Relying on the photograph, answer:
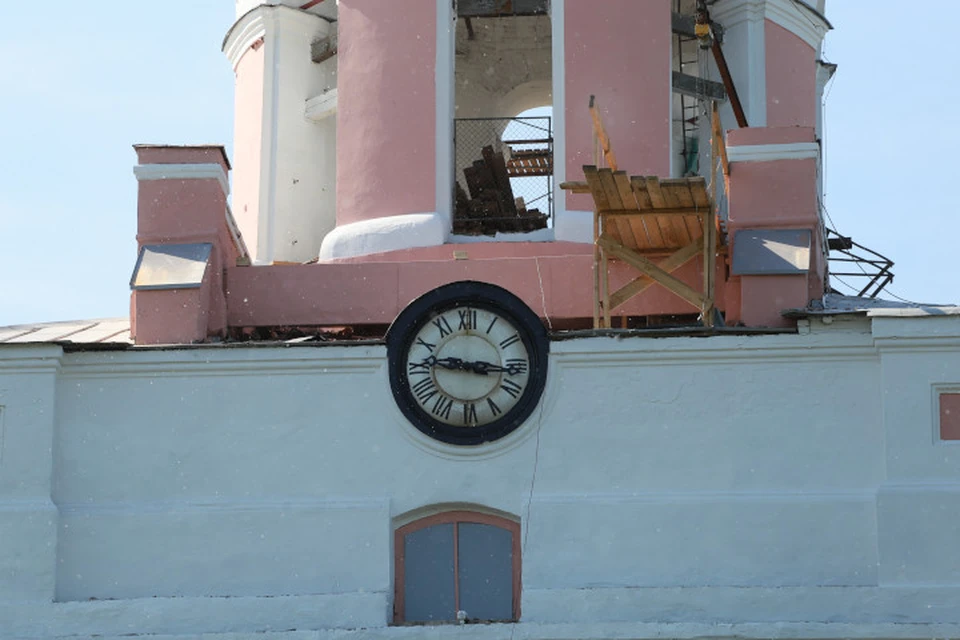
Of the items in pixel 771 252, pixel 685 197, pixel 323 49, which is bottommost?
pixel 771 252

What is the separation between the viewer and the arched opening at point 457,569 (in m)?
20.4

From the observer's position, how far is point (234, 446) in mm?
20812

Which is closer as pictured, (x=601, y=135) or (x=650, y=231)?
(x=650, y=231)

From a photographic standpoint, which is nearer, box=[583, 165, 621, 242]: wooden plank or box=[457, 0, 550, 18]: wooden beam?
box=[583, 165, 621, 242]: wooden plank

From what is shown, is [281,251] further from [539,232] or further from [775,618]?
[775,618]

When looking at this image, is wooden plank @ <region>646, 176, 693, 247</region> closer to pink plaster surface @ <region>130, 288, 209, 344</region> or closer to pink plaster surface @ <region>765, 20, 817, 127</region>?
pink plaster surface @ <region>765, 20, 817, 127</region>

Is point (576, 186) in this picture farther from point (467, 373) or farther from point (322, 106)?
point (322, 106)

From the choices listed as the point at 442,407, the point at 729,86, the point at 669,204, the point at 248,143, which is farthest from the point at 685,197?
the point at 248,143

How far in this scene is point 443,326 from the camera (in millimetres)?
20859

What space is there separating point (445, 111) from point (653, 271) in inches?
124

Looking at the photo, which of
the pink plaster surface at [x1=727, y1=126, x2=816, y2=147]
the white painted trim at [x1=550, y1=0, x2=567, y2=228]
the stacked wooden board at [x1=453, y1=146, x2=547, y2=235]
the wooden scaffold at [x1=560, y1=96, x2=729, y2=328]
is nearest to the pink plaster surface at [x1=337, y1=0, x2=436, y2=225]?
the stacked wooden board at [x1=453, y1=146, x2=547, y2=235]

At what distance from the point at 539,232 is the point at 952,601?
20.1 feet

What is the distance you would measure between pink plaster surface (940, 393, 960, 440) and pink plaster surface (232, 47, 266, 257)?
8.68 meters

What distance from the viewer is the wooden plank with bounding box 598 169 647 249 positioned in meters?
21.7
